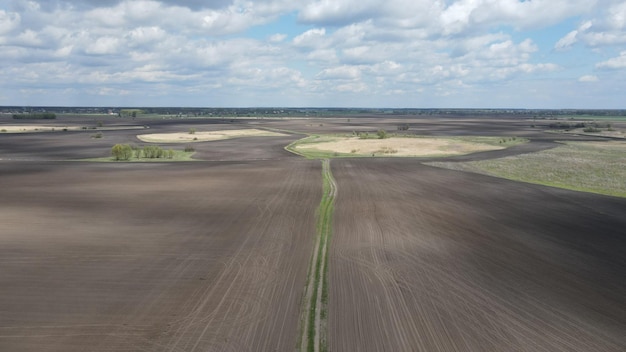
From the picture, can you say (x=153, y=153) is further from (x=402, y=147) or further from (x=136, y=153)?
(x=402, y=147)

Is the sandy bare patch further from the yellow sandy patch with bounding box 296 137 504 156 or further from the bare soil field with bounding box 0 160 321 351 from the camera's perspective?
the bare soil field with bounding box 0 160 321 351

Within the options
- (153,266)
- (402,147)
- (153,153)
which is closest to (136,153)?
(153,153)

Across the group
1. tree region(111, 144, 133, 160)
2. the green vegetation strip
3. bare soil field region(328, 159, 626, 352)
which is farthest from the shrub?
the green vegetation strip

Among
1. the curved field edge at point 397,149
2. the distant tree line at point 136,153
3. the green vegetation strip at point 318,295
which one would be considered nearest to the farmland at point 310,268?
the green vegetation strip at point 318,295

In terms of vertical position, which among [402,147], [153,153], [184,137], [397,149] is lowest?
[153,153]

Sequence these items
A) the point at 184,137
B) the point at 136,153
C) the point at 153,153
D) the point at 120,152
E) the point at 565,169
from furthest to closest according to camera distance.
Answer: the point at 184,137, the point at 136,153, the point at 153,153, the point at 120,152, the point at 565,169
